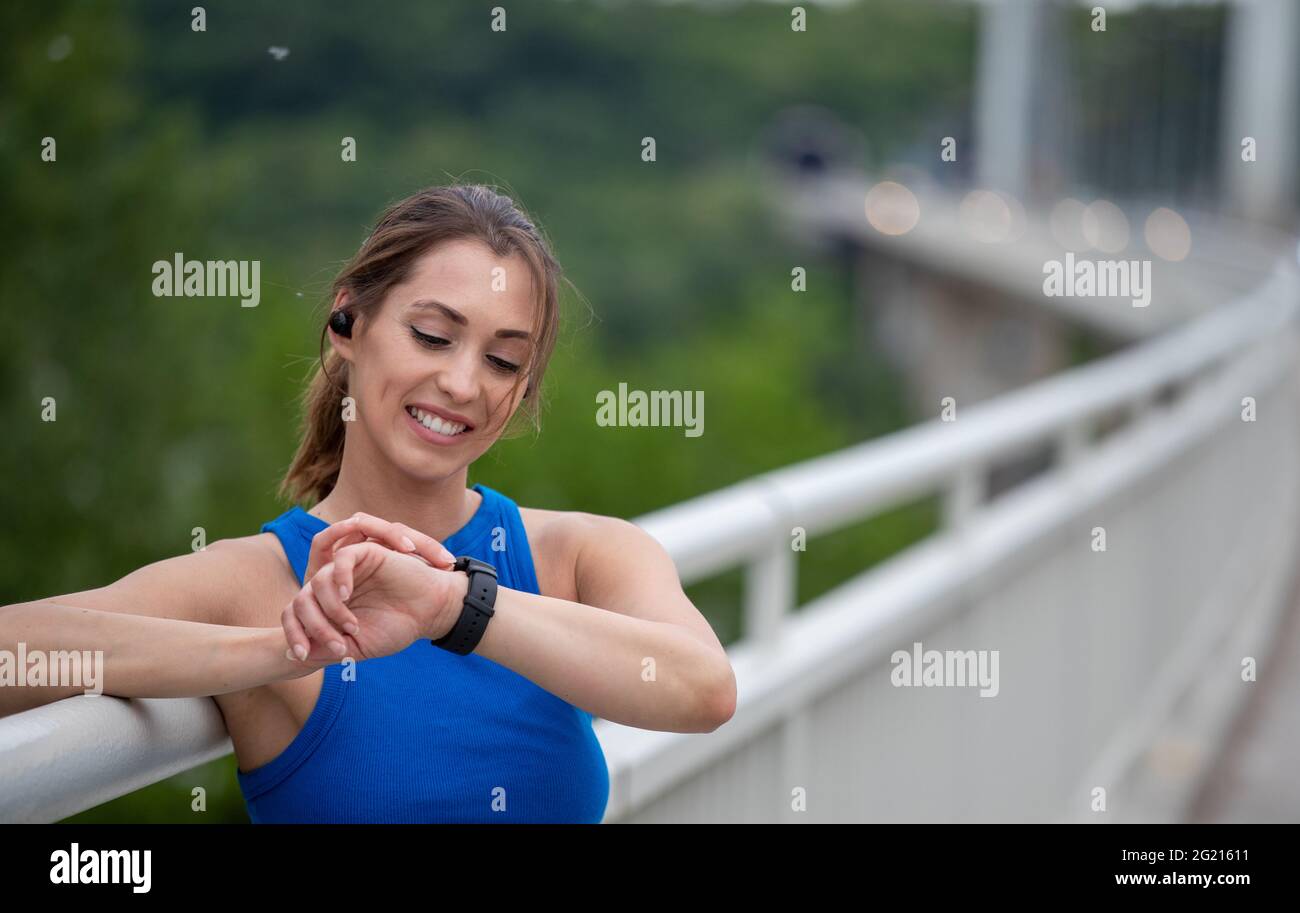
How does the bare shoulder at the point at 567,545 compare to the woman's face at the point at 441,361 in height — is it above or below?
below

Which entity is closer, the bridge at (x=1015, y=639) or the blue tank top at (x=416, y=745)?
the blue tank top at (x=416, y=745)

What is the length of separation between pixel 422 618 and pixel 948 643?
218 centimetres

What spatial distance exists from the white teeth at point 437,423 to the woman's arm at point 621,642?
157 millimetres

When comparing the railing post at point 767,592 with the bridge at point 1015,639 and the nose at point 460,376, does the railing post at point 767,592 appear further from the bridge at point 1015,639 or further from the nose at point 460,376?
the nose at point 460,376

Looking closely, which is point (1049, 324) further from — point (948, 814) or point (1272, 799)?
point (948, 814)

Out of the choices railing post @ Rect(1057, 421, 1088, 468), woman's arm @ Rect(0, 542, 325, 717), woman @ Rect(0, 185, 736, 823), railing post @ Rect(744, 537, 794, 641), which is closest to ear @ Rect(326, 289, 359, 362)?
woman @ Rect(0, 185, 736, 823)

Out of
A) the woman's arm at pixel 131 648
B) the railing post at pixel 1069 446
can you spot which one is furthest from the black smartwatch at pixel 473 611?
the railing post at pixel 1069 446

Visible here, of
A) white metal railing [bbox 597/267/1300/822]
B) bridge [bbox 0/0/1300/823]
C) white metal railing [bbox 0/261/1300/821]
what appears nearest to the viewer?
white metal railing [bbox 0/261/1300/821]

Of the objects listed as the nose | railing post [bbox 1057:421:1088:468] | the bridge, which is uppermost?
railing post [bbox 1057:421:1088:468]

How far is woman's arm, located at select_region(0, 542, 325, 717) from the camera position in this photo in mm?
1245

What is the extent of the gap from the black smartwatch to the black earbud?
25 centimetres

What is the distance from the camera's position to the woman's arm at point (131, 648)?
1245mm

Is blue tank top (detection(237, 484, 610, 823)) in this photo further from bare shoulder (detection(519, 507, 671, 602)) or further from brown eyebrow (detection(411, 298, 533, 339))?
brown eyebrow (detection(411, 298, 533, 339))
